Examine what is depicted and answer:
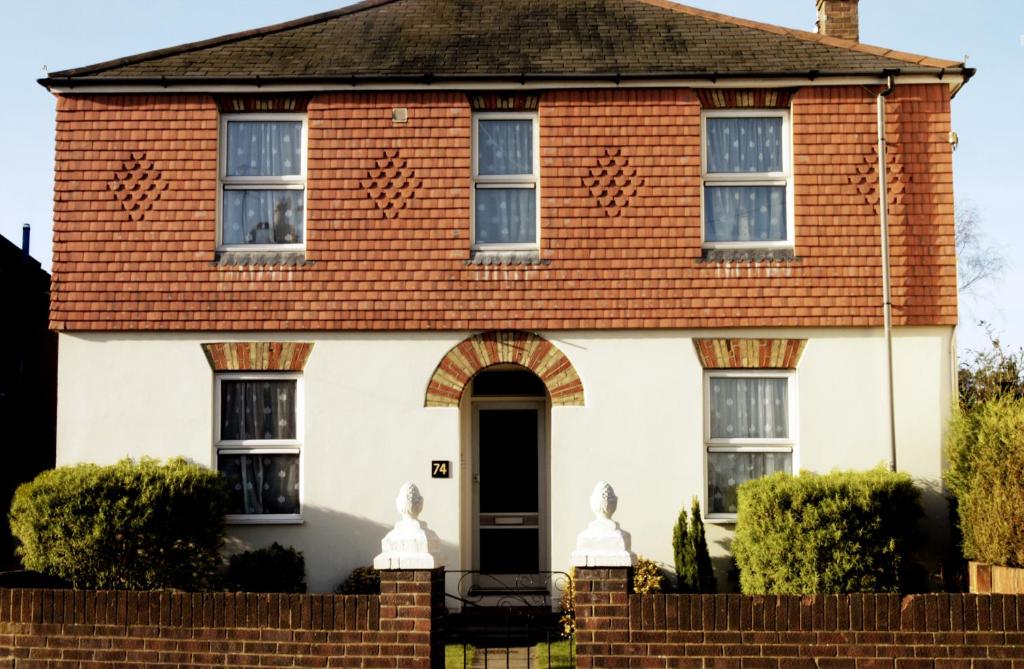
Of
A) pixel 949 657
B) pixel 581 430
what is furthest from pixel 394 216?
pixel 949 657

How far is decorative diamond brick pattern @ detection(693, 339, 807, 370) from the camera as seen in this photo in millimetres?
13078

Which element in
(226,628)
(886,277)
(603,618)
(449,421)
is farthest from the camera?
(449,421)

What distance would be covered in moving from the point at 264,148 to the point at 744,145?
5.56m

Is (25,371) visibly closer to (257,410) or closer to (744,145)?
(257,410)

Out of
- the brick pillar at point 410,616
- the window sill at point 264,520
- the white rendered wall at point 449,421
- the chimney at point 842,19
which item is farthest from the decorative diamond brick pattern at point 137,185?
the chimney at point 842,19

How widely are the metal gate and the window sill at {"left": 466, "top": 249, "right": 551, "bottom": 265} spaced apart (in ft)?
11.3

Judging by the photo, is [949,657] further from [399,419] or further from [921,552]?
[399,419]

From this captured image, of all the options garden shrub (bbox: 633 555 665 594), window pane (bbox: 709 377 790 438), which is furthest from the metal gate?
window pane (bbox: 709 377 790 438)

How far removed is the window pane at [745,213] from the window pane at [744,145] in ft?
0.78

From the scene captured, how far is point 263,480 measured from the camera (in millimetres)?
13242

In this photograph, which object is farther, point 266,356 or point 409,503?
point 266,356

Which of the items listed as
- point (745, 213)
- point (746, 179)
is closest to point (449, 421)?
point (745, 213)

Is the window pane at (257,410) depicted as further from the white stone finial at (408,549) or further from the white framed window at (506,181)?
the white stone finial at (408,549)

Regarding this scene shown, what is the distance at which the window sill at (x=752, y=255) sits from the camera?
1320 centimetres
